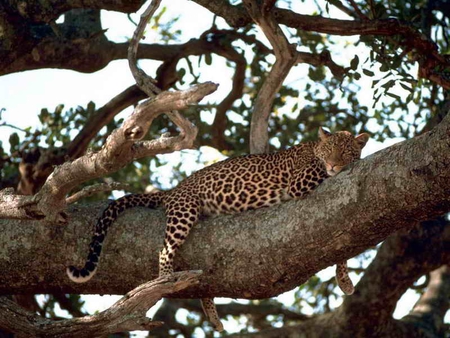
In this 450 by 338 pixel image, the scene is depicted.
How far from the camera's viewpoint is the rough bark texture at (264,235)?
21.0ft

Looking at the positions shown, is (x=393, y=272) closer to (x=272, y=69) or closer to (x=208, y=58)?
(x=272, y=69)

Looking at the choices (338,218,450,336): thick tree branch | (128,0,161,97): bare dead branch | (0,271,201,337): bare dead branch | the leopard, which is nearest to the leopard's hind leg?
the leopard

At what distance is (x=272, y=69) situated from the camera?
905 cm

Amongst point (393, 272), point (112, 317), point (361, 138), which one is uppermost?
point (361, 138)

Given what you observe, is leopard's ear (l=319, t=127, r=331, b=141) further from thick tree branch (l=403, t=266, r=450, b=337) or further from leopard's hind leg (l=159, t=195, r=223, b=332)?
thick tree branch (l=403, t=266, r=450, b=337)

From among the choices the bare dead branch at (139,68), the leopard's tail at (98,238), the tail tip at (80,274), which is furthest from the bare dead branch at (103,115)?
the bare dead branch at (139,68)

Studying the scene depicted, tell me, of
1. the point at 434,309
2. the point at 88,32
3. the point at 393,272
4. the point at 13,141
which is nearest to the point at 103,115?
the point at 88,32

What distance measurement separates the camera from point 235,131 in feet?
39.2

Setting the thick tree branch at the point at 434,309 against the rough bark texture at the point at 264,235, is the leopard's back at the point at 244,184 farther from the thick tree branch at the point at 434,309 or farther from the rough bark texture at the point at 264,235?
the thick tree branch at the point at 434,309

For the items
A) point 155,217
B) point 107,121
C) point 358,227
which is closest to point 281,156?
point 155,217

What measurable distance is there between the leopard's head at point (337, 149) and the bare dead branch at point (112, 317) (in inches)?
85.0

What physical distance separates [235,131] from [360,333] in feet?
10.5

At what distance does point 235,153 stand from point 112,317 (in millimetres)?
5655

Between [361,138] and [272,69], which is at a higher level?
[272,69]
